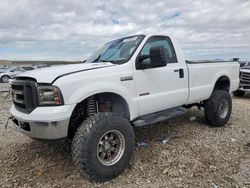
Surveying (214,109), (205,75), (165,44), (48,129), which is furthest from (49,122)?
(214,109)

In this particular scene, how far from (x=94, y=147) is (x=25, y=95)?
1154 mm

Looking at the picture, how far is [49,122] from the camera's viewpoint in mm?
3301

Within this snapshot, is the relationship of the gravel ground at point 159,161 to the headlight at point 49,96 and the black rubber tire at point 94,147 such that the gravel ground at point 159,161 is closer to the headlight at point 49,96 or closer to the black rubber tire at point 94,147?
the black rubber tire at point 94,147

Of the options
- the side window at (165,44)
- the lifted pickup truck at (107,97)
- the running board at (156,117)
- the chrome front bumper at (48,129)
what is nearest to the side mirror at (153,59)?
the lifted pickup truck at (107,97)

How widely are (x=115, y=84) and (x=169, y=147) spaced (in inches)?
67.2

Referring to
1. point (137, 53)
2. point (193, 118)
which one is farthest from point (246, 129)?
point (137, 53)

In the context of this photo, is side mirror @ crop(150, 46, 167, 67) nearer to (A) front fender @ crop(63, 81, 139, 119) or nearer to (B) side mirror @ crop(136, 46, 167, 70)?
(B) side mirror @ crop(136, 46, 167, 70)

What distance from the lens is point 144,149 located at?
186 inches

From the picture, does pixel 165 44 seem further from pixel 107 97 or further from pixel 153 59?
pixel 107 97

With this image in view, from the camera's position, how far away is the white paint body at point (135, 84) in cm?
341

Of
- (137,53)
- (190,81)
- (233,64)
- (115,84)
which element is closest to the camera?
(115,84)

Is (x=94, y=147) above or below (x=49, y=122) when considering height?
below

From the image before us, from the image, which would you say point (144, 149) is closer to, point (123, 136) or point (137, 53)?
point (123, 136)

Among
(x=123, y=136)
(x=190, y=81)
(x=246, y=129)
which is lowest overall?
(x=246, y=129)
